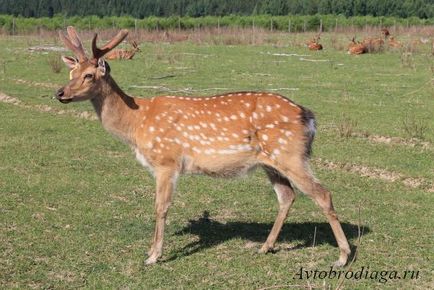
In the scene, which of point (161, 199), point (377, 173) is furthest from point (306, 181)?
point (377, 173)

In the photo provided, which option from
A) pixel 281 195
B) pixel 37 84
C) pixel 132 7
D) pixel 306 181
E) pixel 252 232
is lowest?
pixel 132 7

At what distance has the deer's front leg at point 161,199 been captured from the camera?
251 inches

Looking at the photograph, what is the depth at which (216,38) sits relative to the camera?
1489 inches

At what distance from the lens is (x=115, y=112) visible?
670 centimetres

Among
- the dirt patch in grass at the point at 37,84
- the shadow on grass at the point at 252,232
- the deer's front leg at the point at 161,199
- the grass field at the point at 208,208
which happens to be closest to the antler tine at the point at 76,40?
the deer's front leg at the point at 161,199

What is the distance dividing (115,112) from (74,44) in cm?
84

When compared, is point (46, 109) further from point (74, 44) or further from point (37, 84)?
point (74, 44)

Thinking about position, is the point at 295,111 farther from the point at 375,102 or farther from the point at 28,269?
the point at 375,102

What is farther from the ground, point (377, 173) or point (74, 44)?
point (74, 44)

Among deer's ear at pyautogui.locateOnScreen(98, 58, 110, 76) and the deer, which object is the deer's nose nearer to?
the deer

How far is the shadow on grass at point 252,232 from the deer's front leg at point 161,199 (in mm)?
295

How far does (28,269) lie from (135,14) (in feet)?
309

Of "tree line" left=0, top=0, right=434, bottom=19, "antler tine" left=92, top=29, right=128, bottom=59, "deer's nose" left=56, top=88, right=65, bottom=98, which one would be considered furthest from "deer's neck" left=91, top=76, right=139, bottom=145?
"tree line" left=0, top=0, right=434, bottom=19

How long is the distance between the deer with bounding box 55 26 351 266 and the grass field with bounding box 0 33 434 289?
1.36 ft
